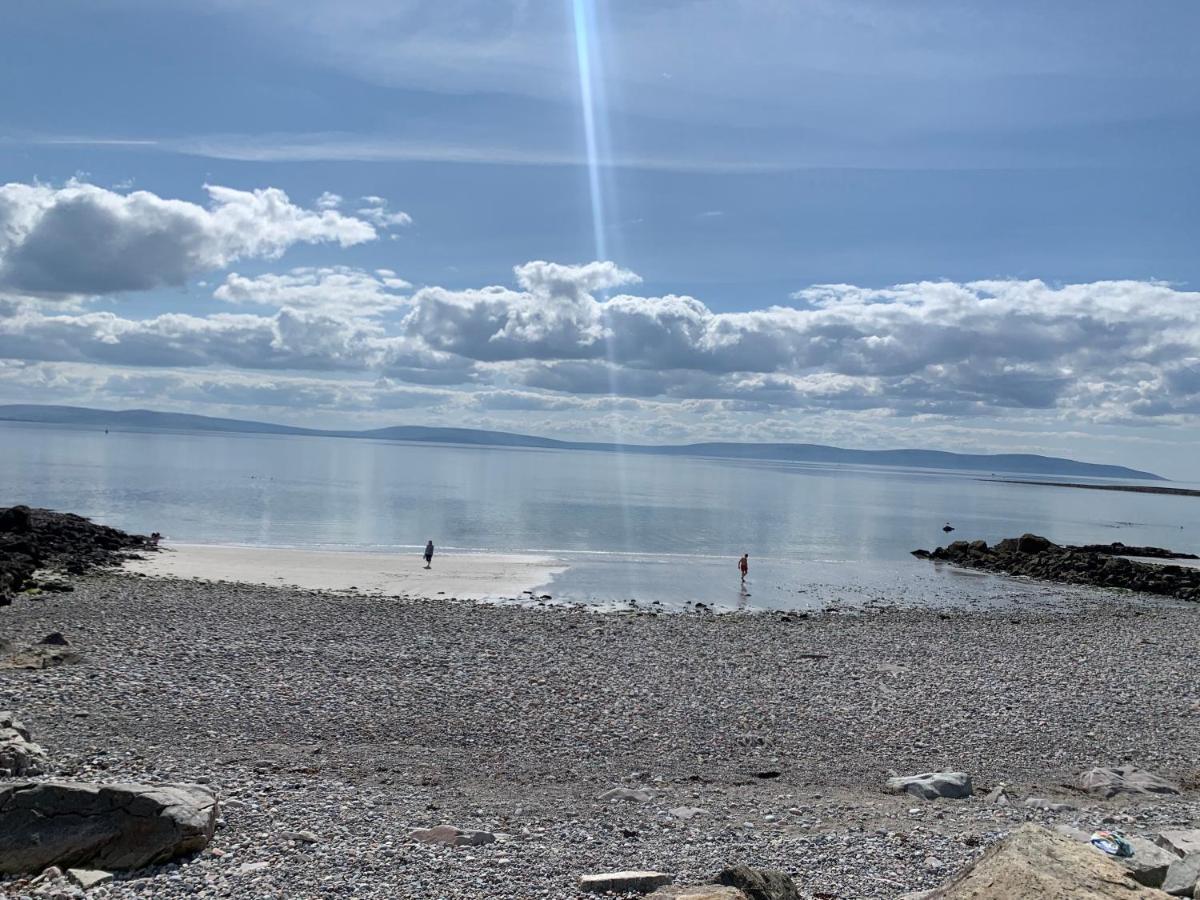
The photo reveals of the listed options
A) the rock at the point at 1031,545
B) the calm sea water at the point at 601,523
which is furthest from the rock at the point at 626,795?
the rock at the point at 1031,545

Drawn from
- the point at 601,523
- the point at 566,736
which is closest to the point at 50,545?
the point at 566,736

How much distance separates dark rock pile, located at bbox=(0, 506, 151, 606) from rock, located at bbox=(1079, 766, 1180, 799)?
79.2 ft

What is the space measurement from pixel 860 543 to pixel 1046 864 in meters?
57.8

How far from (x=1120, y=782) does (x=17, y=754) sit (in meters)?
13.5

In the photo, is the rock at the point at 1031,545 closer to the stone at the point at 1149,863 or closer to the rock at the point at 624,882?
the stone at the point at 1149,863

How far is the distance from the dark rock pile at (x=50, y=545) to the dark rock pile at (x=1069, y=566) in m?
42.0

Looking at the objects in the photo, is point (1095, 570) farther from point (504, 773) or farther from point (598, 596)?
point (504, 773)

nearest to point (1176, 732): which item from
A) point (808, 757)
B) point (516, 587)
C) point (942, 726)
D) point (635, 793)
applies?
point (942, 726)

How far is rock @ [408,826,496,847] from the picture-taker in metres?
9.33

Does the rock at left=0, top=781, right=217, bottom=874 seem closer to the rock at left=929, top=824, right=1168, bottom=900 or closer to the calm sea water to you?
the rock at left=929, top=824, right=1168, bottom=900

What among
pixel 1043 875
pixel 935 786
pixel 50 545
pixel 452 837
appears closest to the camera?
pixel 1043 875

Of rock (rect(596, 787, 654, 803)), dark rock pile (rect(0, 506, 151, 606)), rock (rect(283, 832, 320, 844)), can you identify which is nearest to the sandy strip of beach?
dark rock pile (rect(0, 506, 151, 606))

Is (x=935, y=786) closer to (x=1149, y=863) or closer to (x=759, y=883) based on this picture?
(x=1149, y=863)

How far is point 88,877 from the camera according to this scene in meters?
7.97
